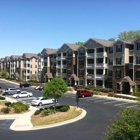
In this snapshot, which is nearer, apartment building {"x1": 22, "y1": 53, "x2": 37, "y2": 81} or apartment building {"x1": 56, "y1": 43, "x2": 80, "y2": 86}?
apartment building {"x1": 56, "y1": 43, "x2": 80, "y2": 86}

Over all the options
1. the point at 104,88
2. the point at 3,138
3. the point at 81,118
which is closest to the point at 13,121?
the point at 3,138

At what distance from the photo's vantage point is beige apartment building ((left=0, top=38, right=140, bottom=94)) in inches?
1761

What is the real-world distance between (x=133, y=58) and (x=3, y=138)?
3328 centimetres

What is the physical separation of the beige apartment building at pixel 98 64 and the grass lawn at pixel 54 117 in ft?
68.5

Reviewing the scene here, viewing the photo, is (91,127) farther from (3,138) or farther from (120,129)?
(120,129)

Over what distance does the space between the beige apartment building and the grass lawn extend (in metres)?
20.9

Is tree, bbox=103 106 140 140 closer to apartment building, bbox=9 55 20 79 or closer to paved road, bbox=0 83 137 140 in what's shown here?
paved road, bbox=0 83 137 140

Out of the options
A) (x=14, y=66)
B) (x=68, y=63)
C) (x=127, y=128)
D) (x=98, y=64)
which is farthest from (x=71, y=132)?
(x=14, y=66)

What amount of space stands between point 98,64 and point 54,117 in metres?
30.0

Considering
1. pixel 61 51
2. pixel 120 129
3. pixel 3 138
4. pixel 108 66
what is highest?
pixel 61 51

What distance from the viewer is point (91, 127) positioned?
837 inches

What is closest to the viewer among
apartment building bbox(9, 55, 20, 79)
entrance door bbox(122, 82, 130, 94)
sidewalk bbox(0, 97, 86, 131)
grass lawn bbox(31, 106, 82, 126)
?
sidewalk bbox(0, 97, 86, 131)

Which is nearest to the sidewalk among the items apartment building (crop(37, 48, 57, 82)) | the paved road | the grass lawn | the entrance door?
the grass lawn

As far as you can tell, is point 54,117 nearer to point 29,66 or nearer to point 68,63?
point 68,63
